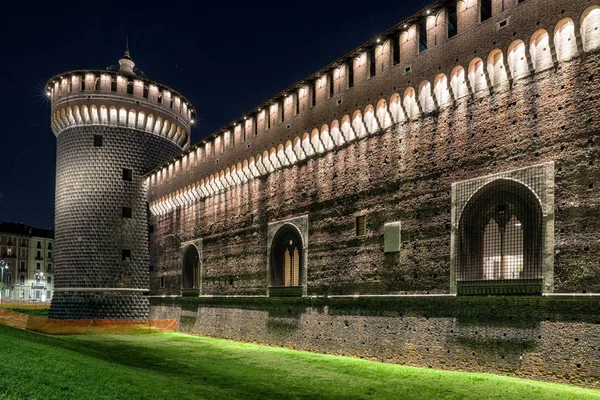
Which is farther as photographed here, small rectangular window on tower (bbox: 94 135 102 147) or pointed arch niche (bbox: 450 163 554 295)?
small rectangular window on tower (bbox: 94 135 102 147)

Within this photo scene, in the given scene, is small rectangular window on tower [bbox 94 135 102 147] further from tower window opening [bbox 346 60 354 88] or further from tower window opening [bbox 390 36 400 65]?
tower window opening [bbox 390 36 400 65]

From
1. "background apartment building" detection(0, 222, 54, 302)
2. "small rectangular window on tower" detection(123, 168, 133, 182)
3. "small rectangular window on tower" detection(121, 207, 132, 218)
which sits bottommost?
"background apartment building" detection(0, 222, 54, 302)

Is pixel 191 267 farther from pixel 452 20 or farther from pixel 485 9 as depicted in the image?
pixel 485 9

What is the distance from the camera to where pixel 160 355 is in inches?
684

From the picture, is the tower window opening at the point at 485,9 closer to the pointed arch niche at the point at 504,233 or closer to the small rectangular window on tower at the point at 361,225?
the pointed arch niche at the point at 504,233

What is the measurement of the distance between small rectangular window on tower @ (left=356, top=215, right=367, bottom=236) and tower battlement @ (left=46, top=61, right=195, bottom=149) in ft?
70.8

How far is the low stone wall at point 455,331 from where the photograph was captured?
11.4 meters

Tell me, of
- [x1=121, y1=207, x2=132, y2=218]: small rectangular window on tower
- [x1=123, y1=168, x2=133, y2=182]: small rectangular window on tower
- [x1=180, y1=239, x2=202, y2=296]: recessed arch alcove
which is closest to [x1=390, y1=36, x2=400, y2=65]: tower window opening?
[x1=180, y1=239, x2=202, y2=296]: recessed arch alcove

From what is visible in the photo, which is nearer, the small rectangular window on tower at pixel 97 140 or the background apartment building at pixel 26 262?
the small rectangular window on tower at pixel 97 140

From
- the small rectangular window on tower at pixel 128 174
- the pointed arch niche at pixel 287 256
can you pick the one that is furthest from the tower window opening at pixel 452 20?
the small rectangular window on tower at pixel 128 174

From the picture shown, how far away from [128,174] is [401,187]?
2281 cm

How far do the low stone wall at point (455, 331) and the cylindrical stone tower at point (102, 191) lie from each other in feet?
46.6

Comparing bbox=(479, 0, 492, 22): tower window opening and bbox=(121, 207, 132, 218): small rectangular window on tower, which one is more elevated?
bbox=(479, 0, 492, 22): tower window opening

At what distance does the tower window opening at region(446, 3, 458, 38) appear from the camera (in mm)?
15296
